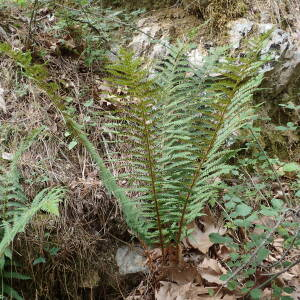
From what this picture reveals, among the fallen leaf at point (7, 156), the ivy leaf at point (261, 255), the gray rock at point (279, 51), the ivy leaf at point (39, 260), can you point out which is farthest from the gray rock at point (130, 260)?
the gray rock at point (279, 51)

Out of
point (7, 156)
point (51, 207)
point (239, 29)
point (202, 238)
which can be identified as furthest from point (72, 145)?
point (239, 29)

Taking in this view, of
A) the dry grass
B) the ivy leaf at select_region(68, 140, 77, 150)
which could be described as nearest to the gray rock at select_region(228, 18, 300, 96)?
the dry grass

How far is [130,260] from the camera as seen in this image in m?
2.05

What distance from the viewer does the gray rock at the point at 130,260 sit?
2014mm

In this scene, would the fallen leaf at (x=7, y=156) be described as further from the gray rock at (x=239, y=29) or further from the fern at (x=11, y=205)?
the gray rock at (x=239, y=29)

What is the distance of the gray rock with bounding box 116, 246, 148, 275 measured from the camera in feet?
6.61

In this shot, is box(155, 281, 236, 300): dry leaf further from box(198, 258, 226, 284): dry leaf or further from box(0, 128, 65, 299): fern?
box(0, 128, 65, 299): fern

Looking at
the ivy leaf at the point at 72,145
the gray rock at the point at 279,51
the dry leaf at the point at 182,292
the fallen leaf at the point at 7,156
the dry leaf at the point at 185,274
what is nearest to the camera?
the dry leaf at the point at 182,292

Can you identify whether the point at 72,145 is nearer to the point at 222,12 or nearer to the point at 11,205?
the point at 11,205

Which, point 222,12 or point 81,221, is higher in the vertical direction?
point 222,12

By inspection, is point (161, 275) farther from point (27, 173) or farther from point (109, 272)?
point (27, 173)

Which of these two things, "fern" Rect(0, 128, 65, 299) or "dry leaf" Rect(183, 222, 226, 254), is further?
"dry leaf" Rect(183, 222, 226, 254)

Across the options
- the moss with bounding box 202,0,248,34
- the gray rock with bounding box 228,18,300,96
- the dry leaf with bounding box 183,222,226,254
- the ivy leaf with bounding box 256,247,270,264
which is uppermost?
the moss with bounding box 202,0,248,34

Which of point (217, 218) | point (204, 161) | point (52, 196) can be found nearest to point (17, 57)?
point (52, 196)
